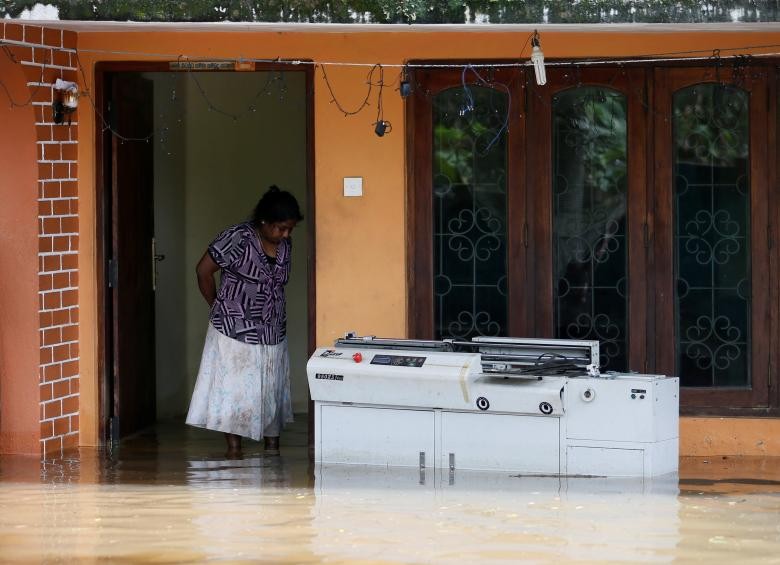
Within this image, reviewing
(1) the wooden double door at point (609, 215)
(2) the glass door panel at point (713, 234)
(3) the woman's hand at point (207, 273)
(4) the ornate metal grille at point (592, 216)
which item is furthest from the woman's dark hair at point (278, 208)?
(2) the glass door panel at point (713, 234)

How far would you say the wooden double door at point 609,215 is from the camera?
9602 millimetres

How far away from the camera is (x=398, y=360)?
8.97m

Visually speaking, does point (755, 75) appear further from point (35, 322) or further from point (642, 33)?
point (35, 322)

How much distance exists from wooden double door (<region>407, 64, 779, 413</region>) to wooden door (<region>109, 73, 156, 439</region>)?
205 cm

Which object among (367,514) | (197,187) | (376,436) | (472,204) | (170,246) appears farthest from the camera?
(197,187)

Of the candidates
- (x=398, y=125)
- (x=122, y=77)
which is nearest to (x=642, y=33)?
(x=398, y=125)

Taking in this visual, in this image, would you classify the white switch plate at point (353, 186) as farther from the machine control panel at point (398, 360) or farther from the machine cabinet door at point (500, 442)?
the machine cabinet door at point (500, 442)

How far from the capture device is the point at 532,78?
973 centimetres

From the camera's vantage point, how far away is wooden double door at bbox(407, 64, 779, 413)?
31.5 ft

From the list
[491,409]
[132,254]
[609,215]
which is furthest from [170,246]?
[491,409]

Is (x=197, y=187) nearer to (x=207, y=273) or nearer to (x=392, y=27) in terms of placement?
(x=207, y=273)

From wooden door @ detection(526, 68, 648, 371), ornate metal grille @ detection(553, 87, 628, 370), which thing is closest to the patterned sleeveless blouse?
wooden door @ detection(526, 68, 648, 371)

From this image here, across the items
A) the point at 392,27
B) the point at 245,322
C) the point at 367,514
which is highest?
the point at 392,27

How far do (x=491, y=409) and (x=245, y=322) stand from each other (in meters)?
1.88
